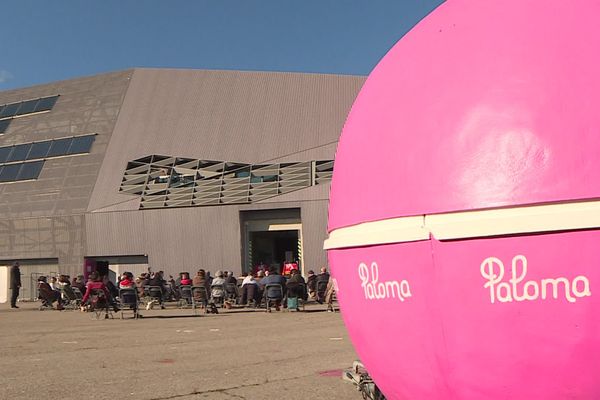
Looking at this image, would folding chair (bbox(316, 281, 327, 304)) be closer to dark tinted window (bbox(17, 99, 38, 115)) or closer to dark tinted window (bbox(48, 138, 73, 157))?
dark tinted window (bbox(48, 138, 73, 157))

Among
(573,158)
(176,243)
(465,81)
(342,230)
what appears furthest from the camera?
(176,243)

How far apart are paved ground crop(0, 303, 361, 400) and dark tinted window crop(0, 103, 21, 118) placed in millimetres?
27002

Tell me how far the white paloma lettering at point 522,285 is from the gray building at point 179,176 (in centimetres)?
2213

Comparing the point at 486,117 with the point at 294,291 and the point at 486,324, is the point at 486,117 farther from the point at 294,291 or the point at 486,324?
the point at 294,291

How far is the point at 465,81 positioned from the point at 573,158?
625 mm

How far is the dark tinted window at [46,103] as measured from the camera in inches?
1382

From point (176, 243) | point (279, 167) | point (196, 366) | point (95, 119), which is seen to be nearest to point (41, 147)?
point (95, 119)

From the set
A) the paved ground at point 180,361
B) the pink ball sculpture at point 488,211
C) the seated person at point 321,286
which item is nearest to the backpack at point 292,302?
the seated person at point 321,286

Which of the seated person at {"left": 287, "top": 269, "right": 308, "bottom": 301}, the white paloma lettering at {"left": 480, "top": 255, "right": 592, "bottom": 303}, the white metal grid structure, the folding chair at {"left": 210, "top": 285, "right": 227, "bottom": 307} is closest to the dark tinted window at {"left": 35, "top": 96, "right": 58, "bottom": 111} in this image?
the white metal grid structure

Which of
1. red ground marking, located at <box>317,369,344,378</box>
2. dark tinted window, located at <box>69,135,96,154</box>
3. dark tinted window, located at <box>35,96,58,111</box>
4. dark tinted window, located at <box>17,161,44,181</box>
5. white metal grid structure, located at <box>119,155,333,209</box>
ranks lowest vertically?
red ground marking, located at <box>317,369,344,378</box>

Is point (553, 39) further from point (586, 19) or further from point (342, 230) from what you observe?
point (342, 230)

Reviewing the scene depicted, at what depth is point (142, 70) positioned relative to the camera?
1363 inches

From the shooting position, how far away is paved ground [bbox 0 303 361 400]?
5652 millimetres

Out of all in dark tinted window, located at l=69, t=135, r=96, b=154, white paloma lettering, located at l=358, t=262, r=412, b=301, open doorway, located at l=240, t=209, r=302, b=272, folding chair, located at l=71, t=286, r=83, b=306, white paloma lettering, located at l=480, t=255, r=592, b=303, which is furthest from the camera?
dark tinted window, located at l=69, t=135, r=96, b=154
